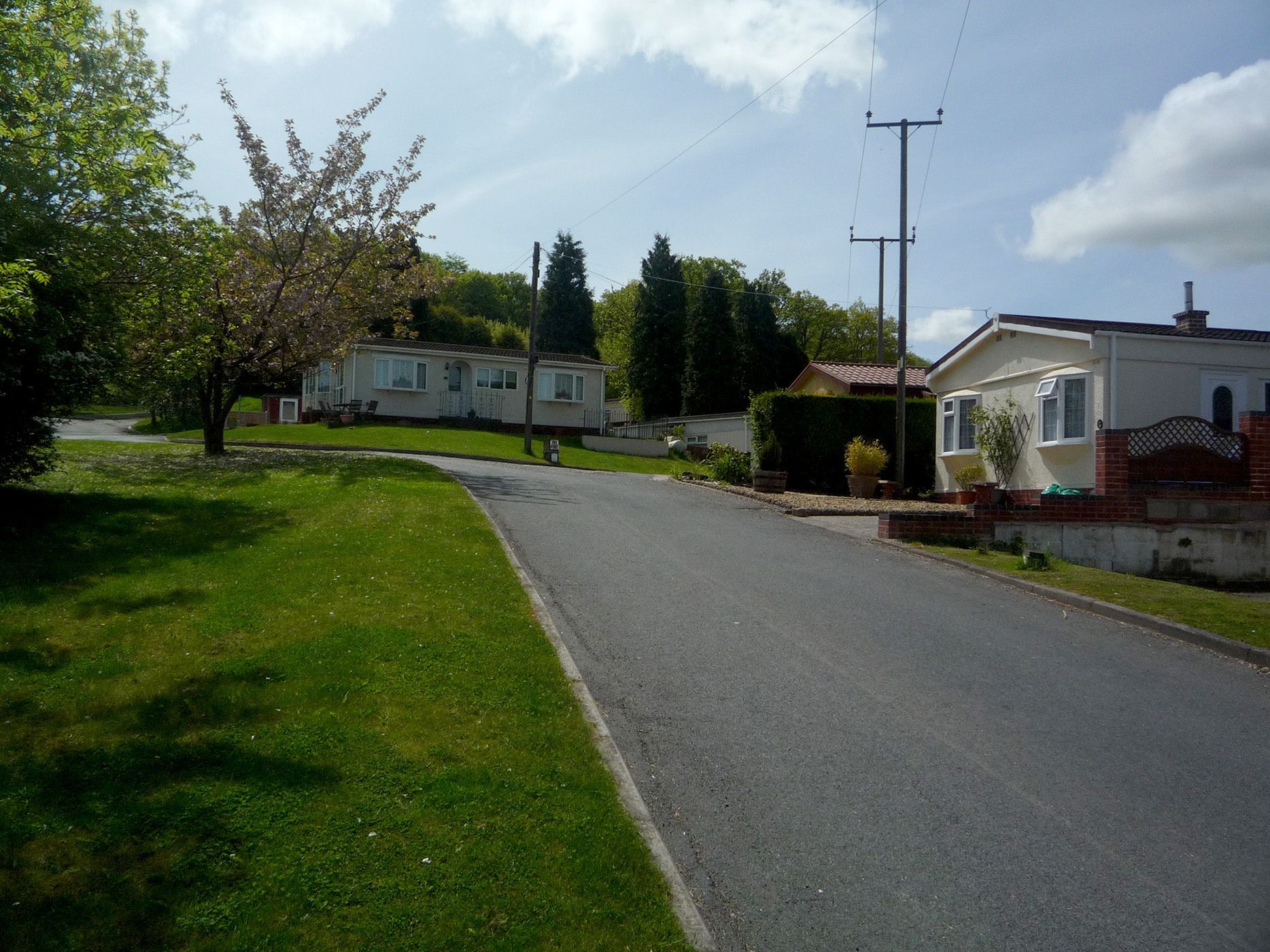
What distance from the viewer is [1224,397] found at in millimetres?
19078

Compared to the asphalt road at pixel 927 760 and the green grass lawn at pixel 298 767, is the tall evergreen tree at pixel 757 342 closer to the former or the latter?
the asphalt road at pixel 927 760

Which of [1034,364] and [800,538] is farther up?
[1034,364]

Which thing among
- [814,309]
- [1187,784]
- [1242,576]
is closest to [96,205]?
[1187,784]

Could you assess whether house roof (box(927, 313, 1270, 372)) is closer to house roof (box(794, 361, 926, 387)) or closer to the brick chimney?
the brick chimney

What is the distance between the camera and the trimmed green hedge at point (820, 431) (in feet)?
87.3

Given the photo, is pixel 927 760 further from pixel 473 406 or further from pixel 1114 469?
pixel 473 406

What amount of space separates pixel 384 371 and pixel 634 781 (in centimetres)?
3892

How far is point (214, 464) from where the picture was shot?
20062 mm

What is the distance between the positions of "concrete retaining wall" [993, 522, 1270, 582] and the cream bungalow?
2.88 m

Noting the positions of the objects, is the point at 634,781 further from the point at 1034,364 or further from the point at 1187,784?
the point at 1034,364

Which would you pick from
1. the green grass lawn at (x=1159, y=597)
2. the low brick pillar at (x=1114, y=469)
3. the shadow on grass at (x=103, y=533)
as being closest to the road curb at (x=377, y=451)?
the shadow on grass at (x=103, y=533)

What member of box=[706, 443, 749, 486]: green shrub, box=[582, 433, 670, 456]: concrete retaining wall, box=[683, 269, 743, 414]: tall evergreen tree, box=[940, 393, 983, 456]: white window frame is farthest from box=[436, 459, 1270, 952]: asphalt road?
box=[683, 269, 743, 414]: tall evergreen tree

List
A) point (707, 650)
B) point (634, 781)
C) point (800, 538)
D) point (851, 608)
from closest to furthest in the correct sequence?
point (634, 781)
point (707, 650)
point (851, 608)
point (800, 538)

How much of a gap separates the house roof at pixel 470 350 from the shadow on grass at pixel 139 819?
37.3 meters
